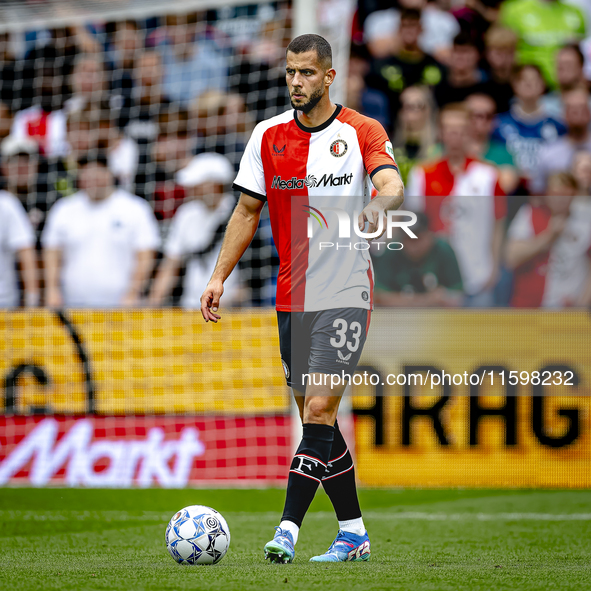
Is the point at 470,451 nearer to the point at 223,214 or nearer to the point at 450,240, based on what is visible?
the point at 450,240

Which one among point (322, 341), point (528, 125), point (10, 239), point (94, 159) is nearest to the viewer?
point (322, 341)

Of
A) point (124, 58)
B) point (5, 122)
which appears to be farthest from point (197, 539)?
point (124, 58)

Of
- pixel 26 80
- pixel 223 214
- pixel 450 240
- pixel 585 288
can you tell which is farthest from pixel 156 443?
pixel 26 80

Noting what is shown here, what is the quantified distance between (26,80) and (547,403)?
689 cm

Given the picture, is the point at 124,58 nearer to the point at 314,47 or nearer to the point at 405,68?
the point at 405,68

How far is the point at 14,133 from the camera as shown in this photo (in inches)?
431

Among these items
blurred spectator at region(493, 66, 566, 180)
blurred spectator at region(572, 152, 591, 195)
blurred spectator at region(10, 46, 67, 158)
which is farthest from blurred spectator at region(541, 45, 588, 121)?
blurred spectator at region(10, 46, 67, 158)

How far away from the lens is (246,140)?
1027cm

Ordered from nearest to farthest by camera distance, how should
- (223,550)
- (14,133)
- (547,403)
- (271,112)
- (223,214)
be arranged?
(223,550)
(547,403)
(223,214)
(271,112)
(14,133)

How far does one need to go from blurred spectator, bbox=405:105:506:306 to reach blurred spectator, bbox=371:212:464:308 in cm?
9

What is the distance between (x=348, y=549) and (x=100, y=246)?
5608 millimetres

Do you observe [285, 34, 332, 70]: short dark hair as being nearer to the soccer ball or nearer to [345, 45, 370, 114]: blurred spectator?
the soccer ball

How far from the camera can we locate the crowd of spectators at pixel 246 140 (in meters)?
8.62

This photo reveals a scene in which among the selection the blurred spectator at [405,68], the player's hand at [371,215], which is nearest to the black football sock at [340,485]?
the player's hand at [371,215]
